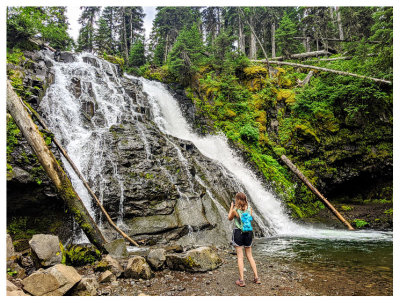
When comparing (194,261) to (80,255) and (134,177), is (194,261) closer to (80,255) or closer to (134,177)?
(80,255)

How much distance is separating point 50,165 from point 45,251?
2164 mm

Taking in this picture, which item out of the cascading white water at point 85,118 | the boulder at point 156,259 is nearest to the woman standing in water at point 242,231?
the boulder at point 156,259

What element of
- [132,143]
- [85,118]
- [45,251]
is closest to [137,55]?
[85,118]

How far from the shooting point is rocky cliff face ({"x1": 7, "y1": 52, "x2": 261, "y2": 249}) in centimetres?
702

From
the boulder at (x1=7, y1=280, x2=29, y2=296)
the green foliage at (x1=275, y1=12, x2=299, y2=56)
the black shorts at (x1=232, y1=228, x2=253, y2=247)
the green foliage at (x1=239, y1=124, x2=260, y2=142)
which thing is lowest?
the boulder at (x1=7, y1=280, x2=29, y2=296)

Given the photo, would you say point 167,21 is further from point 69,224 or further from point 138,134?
point 69,224

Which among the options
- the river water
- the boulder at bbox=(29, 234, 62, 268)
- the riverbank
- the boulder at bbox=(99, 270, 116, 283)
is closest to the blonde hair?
the riverbank

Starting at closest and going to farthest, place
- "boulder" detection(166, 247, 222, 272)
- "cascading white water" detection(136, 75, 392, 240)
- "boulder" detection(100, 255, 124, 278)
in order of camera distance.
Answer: "boulder" detection(100, 255, 124, 278)
"boulder" detection(166, 247, 222, 272)
"cascading white water" detection(136, 75, 392, 240)

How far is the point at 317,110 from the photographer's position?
1578 centimetres

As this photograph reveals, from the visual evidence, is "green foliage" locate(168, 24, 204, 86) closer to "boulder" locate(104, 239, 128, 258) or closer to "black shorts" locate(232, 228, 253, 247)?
"boulder" locate(104, 239, 128, 258)

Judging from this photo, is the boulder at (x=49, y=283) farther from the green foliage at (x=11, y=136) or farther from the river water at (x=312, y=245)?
the green foliage at (x=11, y=136)

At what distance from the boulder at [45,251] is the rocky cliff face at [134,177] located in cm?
244

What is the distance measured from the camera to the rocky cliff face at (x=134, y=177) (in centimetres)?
702

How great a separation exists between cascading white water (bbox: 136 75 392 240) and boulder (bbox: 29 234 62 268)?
8.32m
